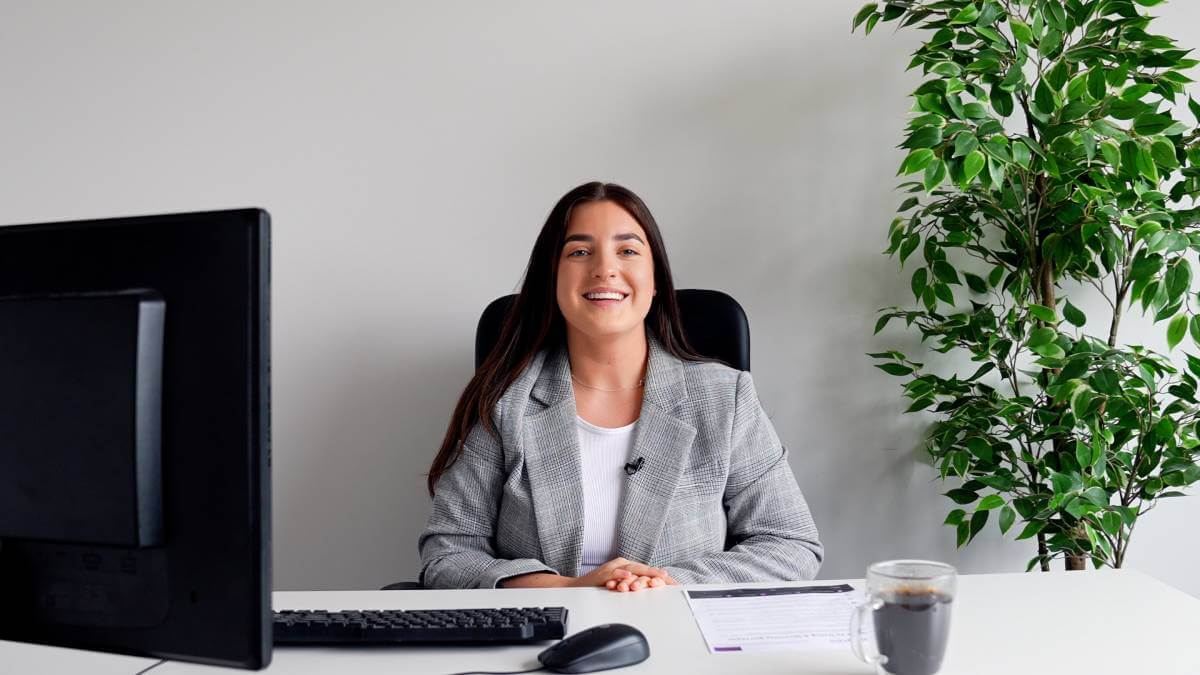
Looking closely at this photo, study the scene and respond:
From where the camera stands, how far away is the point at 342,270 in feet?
8.10

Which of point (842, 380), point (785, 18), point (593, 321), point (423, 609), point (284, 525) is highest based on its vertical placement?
point (785, 18)

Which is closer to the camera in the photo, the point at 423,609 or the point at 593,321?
the point at 423,609

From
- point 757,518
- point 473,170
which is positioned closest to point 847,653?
point 757,518

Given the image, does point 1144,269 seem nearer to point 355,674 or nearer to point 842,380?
point 842,380

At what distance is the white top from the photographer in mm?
1784

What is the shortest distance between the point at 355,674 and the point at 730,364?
107 cm

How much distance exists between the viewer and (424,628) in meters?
1.17

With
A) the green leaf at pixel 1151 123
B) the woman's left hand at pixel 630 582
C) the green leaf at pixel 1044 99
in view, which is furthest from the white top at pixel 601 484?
the green leaf at pixel 1151 123

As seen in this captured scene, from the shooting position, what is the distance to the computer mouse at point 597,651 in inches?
42.5

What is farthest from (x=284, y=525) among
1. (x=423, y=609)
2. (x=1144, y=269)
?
(x=1144, y=269)

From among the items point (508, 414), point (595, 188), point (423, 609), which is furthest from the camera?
point (595, 188)

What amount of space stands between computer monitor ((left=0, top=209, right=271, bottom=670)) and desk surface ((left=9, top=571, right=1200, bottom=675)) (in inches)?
14.4

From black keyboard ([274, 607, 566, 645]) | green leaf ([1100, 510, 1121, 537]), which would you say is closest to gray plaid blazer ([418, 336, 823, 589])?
black keyboard ([274, 607, 566, 645])

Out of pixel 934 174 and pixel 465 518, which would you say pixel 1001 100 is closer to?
pixel 934 174
